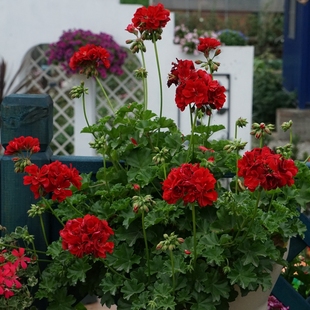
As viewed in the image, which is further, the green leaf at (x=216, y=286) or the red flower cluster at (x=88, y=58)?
the red flower cluster at (x=88, y=58)

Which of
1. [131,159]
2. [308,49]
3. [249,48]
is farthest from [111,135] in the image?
[308,49]

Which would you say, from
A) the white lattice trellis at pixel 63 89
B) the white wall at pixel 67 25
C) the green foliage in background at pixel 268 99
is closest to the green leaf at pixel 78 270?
the white wall at pixel 67 25

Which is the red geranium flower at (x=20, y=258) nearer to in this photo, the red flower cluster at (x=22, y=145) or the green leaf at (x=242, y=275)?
the red flower cluster at (x=22, y=145)

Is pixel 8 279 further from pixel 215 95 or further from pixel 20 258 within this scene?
pixel 215 95

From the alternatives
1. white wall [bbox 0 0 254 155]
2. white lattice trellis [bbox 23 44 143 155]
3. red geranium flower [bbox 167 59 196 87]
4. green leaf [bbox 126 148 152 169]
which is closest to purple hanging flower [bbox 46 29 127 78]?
white wall [bbox 0 0 254 155]

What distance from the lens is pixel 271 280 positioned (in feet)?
5.91

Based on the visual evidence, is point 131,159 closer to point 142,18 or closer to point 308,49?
point 142,18

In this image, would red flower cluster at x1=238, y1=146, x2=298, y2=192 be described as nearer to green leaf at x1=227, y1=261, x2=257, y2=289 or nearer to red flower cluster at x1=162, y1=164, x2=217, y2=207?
red flower cluster at x1=162, y1=164, x2=217, y2=207

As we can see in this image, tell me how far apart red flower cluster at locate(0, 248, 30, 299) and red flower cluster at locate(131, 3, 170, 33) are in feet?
2.06

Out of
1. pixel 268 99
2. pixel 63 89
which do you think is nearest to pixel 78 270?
pixel 63 89

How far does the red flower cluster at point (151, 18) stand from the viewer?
191 centimetres

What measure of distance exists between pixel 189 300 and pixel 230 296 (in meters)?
0.11

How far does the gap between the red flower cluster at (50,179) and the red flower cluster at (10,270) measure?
0.19 m

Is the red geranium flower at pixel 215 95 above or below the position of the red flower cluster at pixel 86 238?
above
